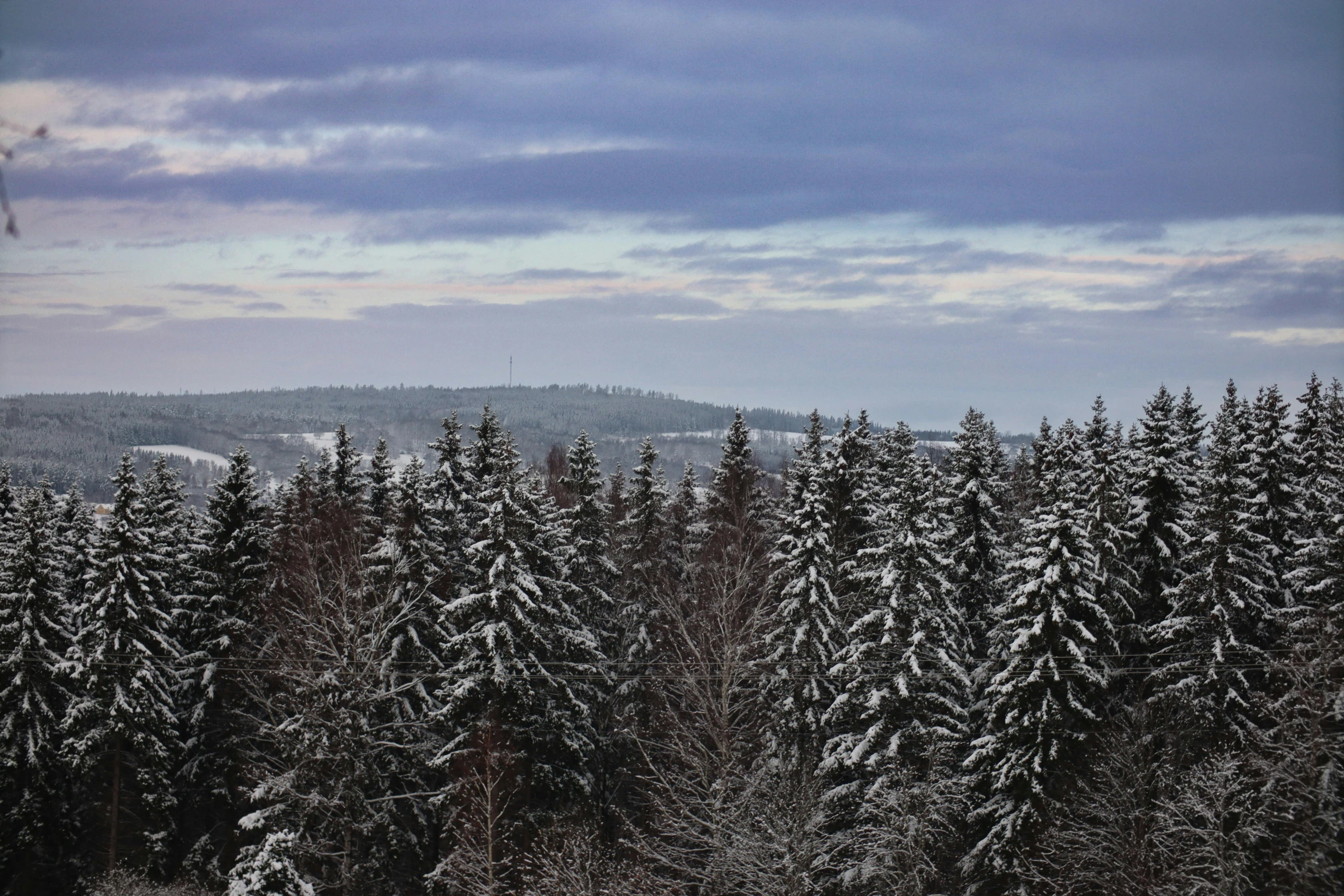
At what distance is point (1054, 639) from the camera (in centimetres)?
3070

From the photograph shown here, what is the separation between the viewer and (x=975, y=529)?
37.3 meters

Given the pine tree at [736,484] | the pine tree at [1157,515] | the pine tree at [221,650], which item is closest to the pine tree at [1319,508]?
the pine tree at [1157,515]

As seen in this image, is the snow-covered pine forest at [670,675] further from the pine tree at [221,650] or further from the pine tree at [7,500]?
the pine tree at [7,500]

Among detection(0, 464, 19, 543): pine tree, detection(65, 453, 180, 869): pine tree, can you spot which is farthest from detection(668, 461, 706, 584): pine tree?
detection(0, 464, 19, 543): pine tree

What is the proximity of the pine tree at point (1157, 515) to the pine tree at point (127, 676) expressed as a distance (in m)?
31.9

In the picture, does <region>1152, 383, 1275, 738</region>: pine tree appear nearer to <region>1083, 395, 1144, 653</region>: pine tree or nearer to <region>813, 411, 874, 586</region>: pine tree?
<region>1083, 395, 1144, 653</region>: pine tree

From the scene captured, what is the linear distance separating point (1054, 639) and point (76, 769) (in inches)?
1215

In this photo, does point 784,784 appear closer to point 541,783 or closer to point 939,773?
point 939,773

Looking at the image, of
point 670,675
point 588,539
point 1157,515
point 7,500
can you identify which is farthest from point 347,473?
point 1157,515

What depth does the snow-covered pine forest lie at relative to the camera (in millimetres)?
28000

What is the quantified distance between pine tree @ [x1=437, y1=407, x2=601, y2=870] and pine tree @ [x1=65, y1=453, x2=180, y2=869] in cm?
940

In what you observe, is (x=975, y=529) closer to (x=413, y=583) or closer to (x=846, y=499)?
(x=846, y=499)

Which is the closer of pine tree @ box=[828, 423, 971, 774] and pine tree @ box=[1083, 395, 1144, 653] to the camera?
pine tree @ box=[828, 423, 971, 774]

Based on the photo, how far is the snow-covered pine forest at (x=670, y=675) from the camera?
28.0 meters
